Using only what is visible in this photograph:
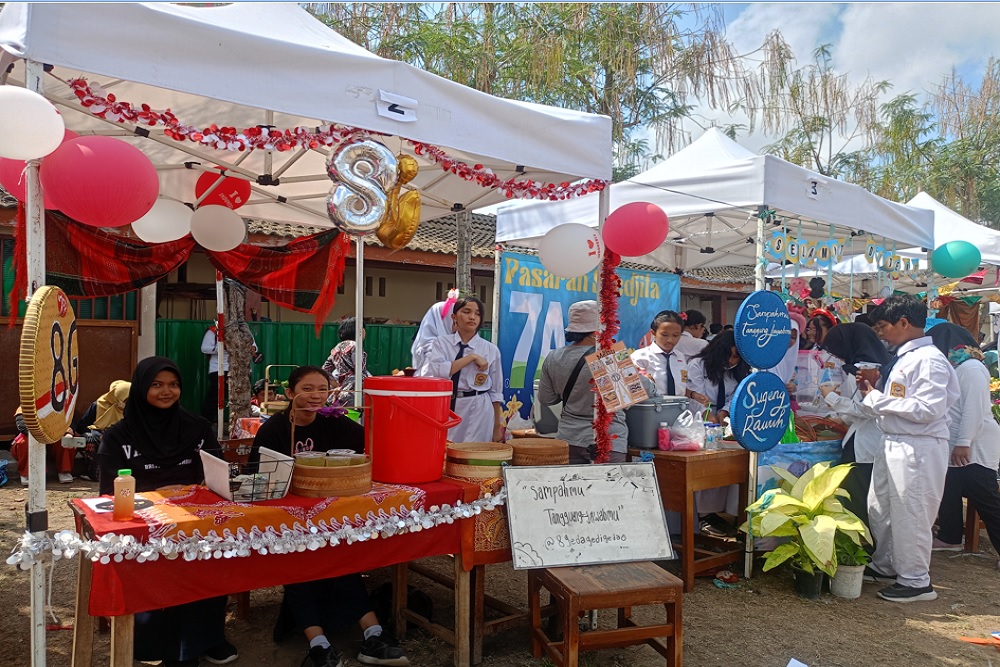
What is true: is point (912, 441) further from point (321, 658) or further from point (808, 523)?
point (321, 658)

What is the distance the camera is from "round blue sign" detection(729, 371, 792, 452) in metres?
4.09

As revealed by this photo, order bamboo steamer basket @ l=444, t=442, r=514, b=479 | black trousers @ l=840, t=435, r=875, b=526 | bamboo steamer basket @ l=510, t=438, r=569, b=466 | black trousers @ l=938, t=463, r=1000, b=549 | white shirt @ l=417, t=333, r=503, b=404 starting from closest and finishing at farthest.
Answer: bamboo steamer basket @ l=444, t=442, r=514, b=479 < bamboo steamer basket @ l=510, t=438, r=569, b=466 < white shirt @ l=417, t=333, r=503, b=404 < black trousers @ l=840, t=435, r=875, b=526 < black trousers @ l=938, t=463, r=1000, b=549

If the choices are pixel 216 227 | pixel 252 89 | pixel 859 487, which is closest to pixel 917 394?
pixel 859 487

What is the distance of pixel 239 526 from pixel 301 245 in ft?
10.8

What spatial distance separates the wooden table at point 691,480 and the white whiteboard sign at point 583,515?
0.72 metres

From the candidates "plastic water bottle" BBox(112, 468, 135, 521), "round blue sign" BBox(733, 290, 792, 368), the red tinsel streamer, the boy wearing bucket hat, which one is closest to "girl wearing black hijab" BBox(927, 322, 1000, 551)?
"round blue sign" BBox(733, 290, 792, 368)

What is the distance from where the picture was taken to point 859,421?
15.1ft

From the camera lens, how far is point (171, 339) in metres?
8.85

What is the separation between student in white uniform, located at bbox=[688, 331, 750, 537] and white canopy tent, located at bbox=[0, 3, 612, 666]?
6.42 feet

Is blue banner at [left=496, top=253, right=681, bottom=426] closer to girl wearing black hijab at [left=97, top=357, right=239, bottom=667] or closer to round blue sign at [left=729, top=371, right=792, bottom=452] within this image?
round blue sign at [left=729, top=371, right=792, bottom=452]

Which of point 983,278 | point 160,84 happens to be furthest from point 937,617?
point 983,278

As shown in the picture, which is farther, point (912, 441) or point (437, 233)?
point (437, 233)

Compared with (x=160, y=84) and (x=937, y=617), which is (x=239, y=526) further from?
(x=937, y=617)

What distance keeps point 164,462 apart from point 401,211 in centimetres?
157
